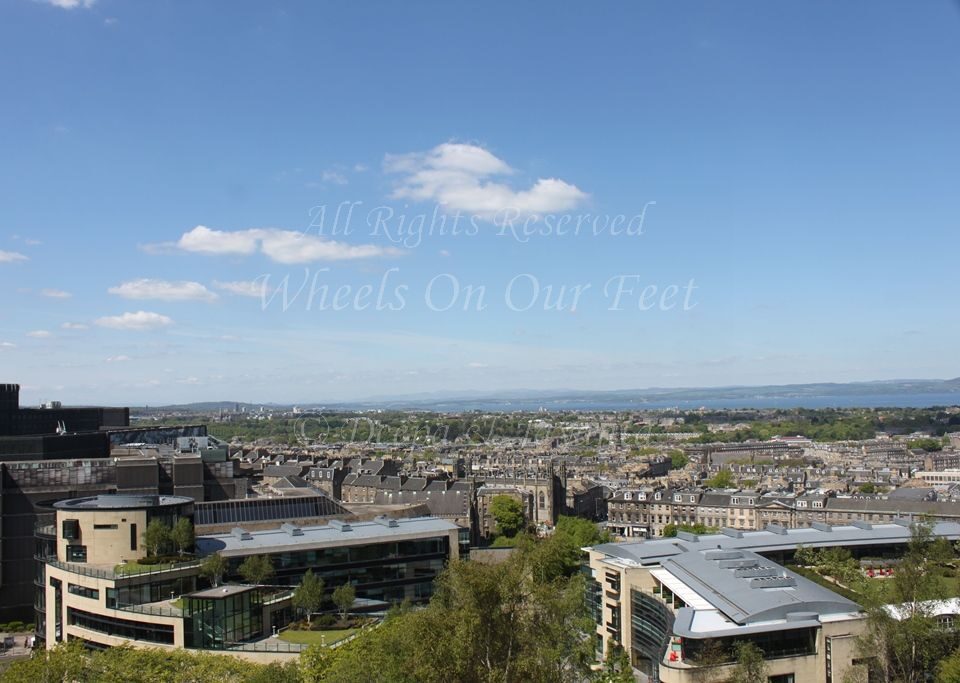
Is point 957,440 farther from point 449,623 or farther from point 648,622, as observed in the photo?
point 449,623

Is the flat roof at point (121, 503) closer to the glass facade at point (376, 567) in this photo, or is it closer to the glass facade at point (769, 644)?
the glass facade at point (376, 567)

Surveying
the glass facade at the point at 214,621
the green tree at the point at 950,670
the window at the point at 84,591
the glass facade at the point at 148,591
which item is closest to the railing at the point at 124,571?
the glass facade at the point at 148,591

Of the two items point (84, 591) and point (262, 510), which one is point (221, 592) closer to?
point (84, 591)

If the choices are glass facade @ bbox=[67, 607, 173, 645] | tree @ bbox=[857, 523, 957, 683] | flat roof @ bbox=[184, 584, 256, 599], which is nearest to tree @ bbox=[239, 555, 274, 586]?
flat roof @ bbox=[184, 584, 256, 599]

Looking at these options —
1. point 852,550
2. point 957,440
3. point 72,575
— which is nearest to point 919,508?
point 852,550

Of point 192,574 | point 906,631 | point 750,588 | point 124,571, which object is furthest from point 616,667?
point 124,571
